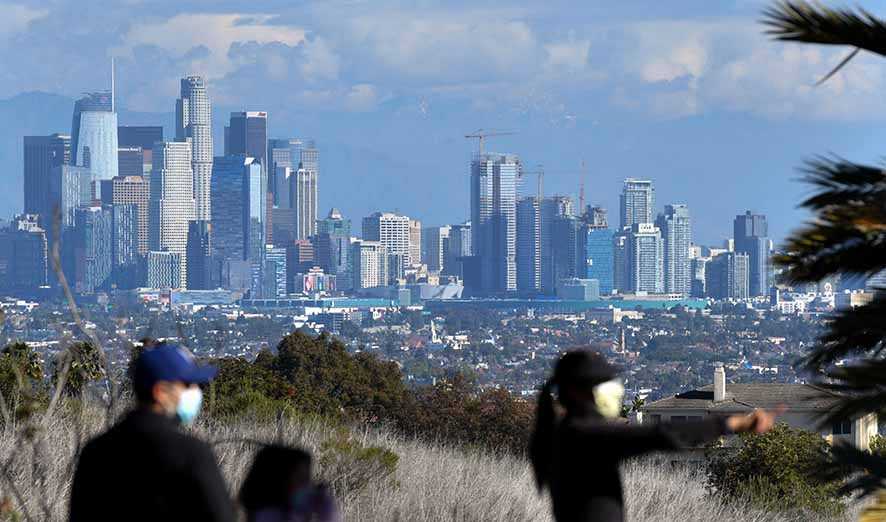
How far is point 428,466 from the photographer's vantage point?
1435 centimetres

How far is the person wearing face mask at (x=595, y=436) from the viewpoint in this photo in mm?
5648

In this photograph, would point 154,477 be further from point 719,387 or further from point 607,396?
point 719,387

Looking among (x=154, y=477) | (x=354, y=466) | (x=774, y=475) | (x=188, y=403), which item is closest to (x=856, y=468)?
(x=188, y=403)

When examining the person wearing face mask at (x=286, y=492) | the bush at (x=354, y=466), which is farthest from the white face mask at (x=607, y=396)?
the bush at (x=354, y=466)

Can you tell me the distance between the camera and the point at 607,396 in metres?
6.00

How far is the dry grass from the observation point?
10.9m

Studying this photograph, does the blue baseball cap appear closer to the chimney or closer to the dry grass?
the dry grass

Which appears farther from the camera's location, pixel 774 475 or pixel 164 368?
pixel 774 475

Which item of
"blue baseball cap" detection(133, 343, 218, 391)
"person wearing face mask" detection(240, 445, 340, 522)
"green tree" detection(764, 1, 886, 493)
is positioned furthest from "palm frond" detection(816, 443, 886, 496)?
"blue baseball cap" detection(133, 343, 218, 391)

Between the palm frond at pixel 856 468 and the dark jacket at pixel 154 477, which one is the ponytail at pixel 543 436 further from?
the palm frond at pixel 856 468

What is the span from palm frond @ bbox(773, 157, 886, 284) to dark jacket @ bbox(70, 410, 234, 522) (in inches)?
143

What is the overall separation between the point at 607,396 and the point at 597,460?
12.9 inches

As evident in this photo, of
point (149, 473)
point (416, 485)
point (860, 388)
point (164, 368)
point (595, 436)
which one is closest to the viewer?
point (149, 473)

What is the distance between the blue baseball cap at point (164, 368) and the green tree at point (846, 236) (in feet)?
9.72
